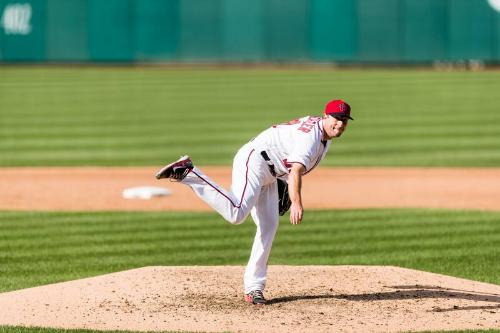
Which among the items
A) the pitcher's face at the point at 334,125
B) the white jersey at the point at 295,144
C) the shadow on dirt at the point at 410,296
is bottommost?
the shadow on dirt at the point at 410,296

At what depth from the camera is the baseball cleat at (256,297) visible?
7773 mm

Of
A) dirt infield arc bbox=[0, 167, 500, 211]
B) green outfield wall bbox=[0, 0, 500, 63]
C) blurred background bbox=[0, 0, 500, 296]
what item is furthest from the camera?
green outfield wall bbox=[0, 0, 500, 63]

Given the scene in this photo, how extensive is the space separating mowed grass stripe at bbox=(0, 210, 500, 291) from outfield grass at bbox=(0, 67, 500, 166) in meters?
5.21

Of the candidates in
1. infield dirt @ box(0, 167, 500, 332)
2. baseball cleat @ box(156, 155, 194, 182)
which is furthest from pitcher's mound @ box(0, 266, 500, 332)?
baseball cleat @ box(156, 155, 194, 182)

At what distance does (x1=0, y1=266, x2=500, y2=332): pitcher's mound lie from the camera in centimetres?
722

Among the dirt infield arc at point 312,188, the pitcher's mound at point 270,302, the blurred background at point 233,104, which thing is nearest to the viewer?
the pitcher's mound at point 270,302

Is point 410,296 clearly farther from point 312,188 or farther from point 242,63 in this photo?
point 242,63

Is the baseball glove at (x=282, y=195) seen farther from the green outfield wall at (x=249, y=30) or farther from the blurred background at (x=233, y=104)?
the green outfield wall at (x=249, y=30)

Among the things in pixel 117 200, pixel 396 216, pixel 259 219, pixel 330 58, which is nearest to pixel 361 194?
pixel 396 216

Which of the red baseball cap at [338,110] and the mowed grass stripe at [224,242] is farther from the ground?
the red baseball cap at [338,110]

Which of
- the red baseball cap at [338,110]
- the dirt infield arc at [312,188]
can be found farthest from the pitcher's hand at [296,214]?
the dirt infield arc at [312,188]

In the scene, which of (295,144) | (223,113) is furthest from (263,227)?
(223,113)

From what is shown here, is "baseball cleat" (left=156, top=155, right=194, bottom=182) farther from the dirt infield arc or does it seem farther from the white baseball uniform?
the dirt infield arc

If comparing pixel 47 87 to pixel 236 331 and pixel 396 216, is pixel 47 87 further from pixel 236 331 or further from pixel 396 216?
pixel 236 331
